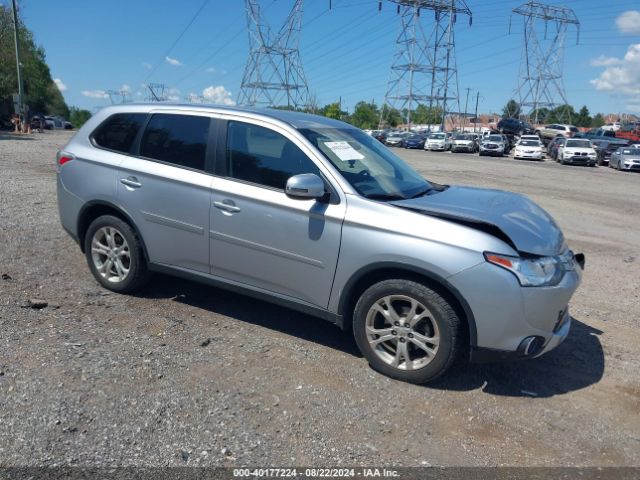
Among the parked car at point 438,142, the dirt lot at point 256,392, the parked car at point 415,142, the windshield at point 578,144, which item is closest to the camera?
the dirt lot at point 256,392

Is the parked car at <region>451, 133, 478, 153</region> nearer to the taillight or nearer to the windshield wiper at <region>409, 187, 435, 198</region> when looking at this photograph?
the windshield wiper at <region>409, 187, 435, 198</region>

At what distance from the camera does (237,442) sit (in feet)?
10.3

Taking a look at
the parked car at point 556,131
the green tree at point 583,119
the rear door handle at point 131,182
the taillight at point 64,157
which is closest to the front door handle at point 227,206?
the rear door handle at point 131,182

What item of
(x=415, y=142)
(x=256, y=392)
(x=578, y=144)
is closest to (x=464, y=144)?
(x=415, y=142)

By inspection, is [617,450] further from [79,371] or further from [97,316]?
[97,316]

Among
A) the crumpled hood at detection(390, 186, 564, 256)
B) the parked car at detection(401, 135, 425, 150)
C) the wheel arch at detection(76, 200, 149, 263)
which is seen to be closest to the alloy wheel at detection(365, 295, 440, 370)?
the crumpled hood at detection(390, 186, 564, 256)

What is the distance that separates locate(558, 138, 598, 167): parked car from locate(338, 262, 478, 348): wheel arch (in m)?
34.8

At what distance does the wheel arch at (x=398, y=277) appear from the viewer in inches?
144

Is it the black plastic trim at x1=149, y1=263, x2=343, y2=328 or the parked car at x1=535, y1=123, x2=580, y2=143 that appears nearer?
the black plastic trim at x1=149, y1=263, x2=343, y2=328

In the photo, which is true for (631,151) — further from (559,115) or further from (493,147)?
(559,115)

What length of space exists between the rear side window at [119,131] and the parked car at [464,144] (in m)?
44.3

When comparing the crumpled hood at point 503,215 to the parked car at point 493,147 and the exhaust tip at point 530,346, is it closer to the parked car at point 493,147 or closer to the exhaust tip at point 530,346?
the exhaust tip at point 530,346

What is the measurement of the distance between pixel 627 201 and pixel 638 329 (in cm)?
1211

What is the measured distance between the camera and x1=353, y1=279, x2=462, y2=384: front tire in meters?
3.71
